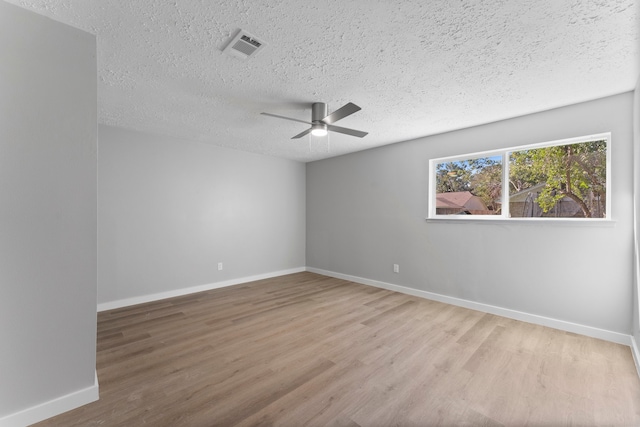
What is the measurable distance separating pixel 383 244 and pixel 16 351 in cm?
406

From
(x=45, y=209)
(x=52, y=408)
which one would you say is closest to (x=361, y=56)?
(x=45, y=209)

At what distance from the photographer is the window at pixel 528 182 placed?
2664 mm

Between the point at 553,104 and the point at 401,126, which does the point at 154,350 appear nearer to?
the point at 401,126

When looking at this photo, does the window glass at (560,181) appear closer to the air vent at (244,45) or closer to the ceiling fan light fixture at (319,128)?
the ceiling fan light fixture at (319,128)

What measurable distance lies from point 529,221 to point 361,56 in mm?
2697

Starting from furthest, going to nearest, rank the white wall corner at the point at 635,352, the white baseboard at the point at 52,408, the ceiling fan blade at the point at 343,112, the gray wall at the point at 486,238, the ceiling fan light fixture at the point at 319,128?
the ceiling fan light fixture at the point at 319,128 → the gray wall at the point at 486,238 → the ceiling fan blade at the point at 343,112 → the white wall corner at the point at 635,352 → the white baseboard at the point at 52,408

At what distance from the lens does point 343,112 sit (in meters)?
2.32

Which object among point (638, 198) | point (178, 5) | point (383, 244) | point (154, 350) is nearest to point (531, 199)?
point (638, 198)

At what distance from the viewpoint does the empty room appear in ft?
4.92

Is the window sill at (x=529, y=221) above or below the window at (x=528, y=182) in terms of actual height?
below

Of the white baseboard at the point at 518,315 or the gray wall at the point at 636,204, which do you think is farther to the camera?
the white baseboard at the point at 518,315

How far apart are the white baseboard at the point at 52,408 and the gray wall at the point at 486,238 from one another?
147 inches

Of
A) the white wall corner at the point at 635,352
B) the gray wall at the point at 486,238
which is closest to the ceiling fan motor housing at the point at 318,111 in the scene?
the gray wall at the point at 486,238

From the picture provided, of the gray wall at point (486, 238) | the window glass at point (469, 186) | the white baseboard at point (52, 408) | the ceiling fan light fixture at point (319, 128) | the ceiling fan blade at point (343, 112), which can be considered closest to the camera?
the white baseboard at point (52, 408)
